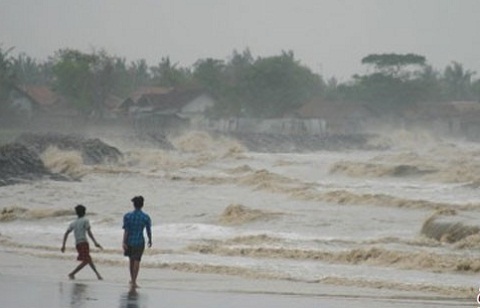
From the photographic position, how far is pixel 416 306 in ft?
41.2

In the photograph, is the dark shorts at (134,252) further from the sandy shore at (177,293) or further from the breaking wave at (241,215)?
the breaking wave at (241,215)

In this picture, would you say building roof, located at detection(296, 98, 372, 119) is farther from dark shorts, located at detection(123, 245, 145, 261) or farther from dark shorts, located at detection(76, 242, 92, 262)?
dark shorts, located at detection(123, 245, 145, 261)

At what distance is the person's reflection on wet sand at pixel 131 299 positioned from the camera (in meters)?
11.9

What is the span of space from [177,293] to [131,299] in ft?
4.02

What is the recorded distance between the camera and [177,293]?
44.9ft

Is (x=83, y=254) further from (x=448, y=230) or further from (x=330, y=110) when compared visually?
(x=330, y=110)

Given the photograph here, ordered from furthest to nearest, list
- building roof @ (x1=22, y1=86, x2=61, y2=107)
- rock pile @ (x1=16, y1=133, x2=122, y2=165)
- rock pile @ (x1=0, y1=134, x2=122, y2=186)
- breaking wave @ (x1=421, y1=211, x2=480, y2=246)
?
1. building roof @ (x1=22, y1=86, x2=61, y2=107)
2. rock pile @ (x1=16, y1=133, x2=122, y2=165)
3. rock pile @ (x1=0, y1=134, x2=122, y2=186)
4. breaking wave @ (x1=421, y1=211, x2=480, y2=246)

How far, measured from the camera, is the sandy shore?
1237cm

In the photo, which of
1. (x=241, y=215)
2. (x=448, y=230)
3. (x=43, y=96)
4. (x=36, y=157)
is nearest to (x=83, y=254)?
(x=448, y=230)

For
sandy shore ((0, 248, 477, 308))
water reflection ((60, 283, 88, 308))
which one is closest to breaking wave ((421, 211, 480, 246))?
sandy shore ((0, 248, 477, 308))

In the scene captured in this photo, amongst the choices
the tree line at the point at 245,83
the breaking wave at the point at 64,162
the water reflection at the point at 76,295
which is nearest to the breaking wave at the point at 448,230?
the water reflection at the point at 76,295

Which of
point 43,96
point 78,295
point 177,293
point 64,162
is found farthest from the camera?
point 43,96

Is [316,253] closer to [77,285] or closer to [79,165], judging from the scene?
[77,285]

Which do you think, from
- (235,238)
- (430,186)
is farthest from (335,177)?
A: (235,238)
